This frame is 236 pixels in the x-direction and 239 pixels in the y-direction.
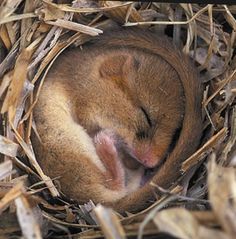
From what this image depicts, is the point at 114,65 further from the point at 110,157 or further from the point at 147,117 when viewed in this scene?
the point at 110,157

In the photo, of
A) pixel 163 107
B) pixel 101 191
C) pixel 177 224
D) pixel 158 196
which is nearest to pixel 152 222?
pixel 177 224

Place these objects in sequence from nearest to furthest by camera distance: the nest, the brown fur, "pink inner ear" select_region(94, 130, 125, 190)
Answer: the nest
the brown fur
"pink inner ear" select_region(94, 130, 125, 190)

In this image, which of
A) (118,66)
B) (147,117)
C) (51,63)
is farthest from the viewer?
(118,66)

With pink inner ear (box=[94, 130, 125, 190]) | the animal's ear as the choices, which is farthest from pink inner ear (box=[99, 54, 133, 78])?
pink inner ear (box=[94, 130, 125, 190])

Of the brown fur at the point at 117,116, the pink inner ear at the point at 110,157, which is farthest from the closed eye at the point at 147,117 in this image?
the pink inner ear at the point at 110,157

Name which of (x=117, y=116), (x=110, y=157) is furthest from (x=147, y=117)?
(x=110, y=157)

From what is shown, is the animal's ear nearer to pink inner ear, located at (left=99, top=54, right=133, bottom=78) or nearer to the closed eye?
pink inner ear, located at (left=99, top=54, right=133, bottom=78)
